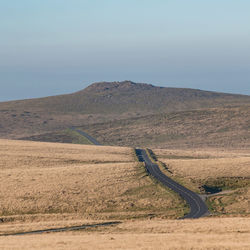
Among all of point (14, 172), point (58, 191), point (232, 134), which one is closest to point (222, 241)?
point (58, 191)

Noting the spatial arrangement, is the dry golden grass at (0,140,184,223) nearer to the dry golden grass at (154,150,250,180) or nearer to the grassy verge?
the grassy verge

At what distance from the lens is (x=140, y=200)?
53.4 metres

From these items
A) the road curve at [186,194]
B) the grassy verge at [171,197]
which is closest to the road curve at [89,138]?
the road curve at [186,194]

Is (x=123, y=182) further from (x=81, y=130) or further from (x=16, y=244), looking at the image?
(x=81, y=130)

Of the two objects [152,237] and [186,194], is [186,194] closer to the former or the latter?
[186,194]

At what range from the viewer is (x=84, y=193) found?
56.3 metres

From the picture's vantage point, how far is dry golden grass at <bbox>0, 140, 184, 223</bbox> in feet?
163

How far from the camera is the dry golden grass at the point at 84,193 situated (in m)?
49.8

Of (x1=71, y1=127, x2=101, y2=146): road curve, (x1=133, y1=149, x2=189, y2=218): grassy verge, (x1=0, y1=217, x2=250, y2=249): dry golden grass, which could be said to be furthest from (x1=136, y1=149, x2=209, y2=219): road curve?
(x1=71, y1=127, x2=101, y2=146): road curve

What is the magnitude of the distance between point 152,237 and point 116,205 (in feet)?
58.7

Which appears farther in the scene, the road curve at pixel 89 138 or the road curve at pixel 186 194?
the road curve at pixel 89 138

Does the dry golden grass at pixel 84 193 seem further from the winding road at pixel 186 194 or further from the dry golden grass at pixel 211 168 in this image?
the dry golden grass at pixel 211 168

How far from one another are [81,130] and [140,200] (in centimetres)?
13518

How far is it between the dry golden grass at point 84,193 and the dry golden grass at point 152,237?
8.23 m
